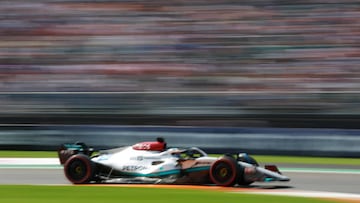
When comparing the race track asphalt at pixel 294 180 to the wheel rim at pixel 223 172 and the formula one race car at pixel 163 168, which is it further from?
the wheel rim at pixel 223 172

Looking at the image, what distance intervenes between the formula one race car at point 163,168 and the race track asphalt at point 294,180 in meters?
0.39

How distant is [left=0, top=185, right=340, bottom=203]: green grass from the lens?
7289mm

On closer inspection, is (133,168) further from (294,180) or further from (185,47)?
(185,47)

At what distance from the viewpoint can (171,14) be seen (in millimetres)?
19062

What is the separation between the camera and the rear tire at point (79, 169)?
920 cm

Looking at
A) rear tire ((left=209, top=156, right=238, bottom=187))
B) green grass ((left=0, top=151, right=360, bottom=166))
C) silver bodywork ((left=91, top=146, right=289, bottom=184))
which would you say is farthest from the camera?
green grass ((left=0, top=151, right=360, bottom=166))

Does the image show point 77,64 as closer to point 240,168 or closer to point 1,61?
point 1,61

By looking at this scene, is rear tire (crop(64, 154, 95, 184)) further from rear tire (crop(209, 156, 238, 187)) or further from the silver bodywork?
rear tire (crop(209, 156, 238, 187))

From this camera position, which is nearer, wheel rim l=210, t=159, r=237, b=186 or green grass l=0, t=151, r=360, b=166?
wheel rim l=210, t=159, r=237, b=186

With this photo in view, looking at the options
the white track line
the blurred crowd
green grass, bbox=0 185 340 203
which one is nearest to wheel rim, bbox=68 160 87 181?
green grass, bbox=0 185 340 203

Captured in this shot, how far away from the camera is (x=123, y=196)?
7656 millimetres

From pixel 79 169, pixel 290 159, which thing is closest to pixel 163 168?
pixel 79 169

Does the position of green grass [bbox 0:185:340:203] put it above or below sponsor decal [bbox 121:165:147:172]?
below

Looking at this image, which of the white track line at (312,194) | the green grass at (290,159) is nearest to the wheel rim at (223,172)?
the white track line at (312,194)
